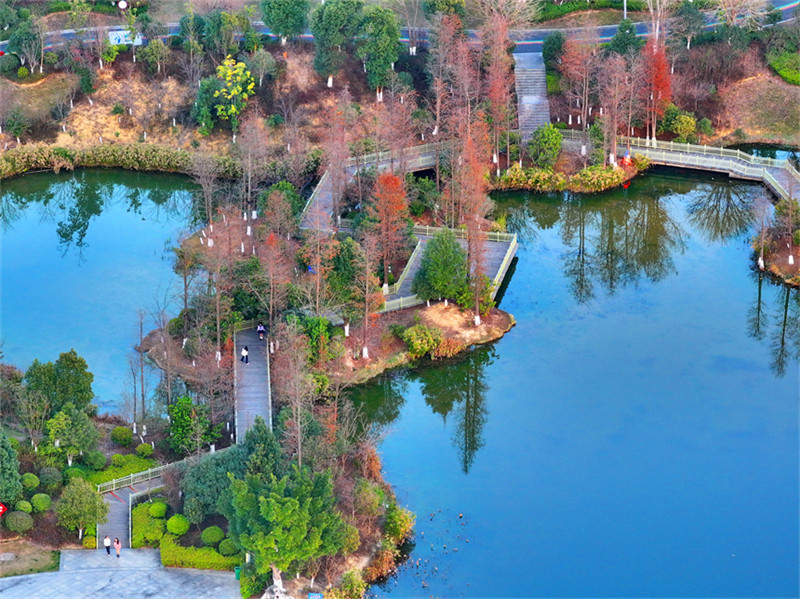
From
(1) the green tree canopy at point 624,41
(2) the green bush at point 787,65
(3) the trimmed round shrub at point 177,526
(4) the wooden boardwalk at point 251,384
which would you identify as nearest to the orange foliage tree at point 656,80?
(1) the green tree canopy at point 624,41

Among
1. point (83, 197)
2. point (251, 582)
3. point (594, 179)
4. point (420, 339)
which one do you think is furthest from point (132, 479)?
point (594, 179)

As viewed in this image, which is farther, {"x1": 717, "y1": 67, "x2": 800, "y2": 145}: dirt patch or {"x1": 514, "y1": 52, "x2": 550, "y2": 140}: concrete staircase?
{"x1": 514, "y1": 52, "x2": 550, "y2": 140}: concrete staircase

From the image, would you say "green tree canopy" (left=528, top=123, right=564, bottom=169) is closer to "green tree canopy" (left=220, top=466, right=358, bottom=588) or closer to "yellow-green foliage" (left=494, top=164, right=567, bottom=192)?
"yellow-green foliage" (left=494, top=164, right=567, bottom=192)

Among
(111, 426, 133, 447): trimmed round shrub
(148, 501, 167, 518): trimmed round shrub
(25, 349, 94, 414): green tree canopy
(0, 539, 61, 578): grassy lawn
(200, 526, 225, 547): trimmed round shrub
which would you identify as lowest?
(0, 539, 61, 578): grassy lawn

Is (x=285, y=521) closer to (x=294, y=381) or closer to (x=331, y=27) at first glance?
(x=294, y=381)

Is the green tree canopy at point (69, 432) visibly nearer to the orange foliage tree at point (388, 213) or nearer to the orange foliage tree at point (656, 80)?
the orange foliage tree at point (388, 213)

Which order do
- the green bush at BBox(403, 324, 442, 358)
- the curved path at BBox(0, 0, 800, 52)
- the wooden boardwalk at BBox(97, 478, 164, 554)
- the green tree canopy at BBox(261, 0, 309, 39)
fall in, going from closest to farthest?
the wooden boardwalk at BBox(97, 478, 164, 554)
the green bush at BBox(403, 324, 442, 358)
the green tree canopy at BBox(261, 0, 309, 39)
the curved path at BBox(0, 0, 800, 52)

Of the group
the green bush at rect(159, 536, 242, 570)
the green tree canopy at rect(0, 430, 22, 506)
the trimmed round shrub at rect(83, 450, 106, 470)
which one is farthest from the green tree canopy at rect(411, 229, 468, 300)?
the green tree canopy at rect(0, 430, 22, 506)
